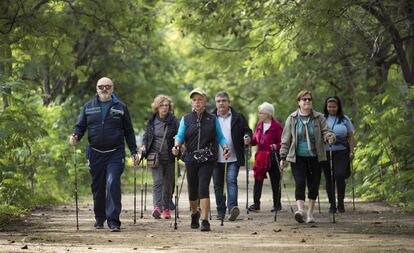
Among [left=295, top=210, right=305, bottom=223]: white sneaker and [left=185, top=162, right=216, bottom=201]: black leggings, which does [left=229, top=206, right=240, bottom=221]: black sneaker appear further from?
[left=185, top=162, right=216, bottom=201]: black leggings

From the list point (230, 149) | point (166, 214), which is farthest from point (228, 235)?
point (166, 214)

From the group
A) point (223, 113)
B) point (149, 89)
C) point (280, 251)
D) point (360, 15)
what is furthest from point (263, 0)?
point (149, 89)

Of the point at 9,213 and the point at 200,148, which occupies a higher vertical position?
the point at 200,148

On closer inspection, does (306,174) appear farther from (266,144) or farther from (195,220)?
(266,144)

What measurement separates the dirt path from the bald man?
73 cm

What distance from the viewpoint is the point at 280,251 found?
407 inches

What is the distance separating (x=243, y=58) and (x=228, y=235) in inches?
559

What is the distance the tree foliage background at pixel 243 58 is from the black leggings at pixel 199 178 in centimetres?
288

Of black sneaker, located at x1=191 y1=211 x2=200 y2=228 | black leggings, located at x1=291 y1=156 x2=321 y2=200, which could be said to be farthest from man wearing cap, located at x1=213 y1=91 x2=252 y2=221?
black sneaker, located at x1=191 y1=211 x2=200 y2=228

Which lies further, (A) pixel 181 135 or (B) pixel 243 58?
(B) pixel 243 58

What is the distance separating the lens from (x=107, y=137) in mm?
13445

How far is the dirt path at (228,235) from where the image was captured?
10.7m

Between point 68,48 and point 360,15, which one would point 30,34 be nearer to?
point 68,48

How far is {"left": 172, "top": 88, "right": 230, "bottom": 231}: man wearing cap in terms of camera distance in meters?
13.1
